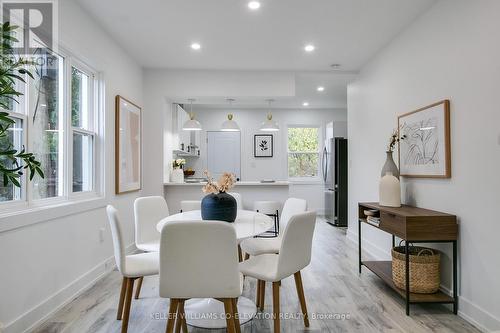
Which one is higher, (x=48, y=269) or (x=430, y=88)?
(x=430, y=88)

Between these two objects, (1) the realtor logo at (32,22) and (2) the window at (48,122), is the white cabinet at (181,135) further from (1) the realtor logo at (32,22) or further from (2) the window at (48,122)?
(1) the realtor logo at (32,22)

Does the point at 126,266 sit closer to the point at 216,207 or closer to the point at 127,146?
the point at 216,207

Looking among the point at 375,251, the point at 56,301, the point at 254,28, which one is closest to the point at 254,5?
the point at 254,28

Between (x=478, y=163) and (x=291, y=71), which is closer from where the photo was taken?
(x=478, y=163)

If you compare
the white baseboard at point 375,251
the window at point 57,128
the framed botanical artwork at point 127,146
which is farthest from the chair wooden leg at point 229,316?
the white baseboard at point 375,251

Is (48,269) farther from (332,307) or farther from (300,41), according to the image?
(300,41)

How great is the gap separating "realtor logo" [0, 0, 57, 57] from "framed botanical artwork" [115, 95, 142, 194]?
120cm

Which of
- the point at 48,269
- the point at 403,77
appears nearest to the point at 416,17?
the point at 403,77

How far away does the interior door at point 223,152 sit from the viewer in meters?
7.32

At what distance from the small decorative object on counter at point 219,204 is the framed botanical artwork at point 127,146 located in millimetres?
1689


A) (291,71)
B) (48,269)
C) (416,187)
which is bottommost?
(48,269)

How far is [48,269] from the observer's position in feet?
7.93

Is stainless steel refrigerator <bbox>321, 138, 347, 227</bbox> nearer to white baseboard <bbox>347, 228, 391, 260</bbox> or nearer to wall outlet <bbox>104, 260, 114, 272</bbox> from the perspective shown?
white baseboard <bbox>347, 228, 391, 260</bbox>

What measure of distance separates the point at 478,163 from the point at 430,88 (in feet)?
3.00
